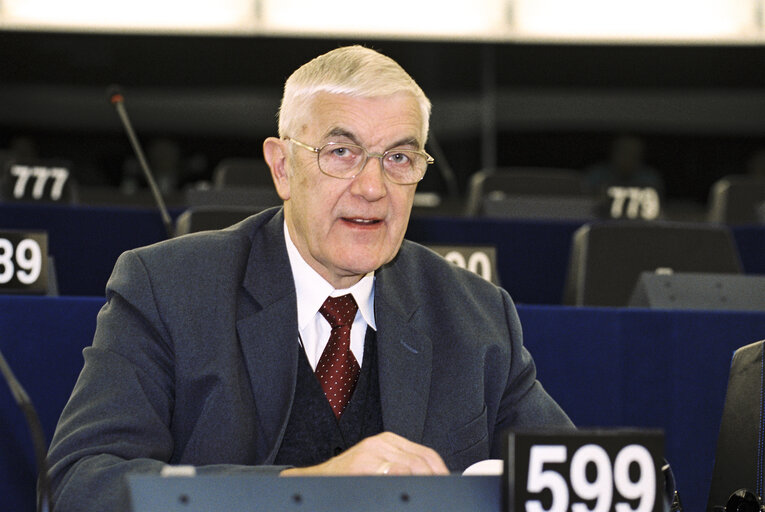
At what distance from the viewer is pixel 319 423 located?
1.73 m

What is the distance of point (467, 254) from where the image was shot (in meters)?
3.07

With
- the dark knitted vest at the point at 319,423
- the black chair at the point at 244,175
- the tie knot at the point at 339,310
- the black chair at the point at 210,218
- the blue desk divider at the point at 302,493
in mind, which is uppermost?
the black chair at the point at 244,175

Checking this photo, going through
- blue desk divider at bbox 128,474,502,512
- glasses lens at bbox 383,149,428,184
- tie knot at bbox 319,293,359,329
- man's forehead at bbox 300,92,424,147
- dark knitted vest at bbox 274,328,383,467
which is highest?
man's forehead at bbox 300,92,424,147

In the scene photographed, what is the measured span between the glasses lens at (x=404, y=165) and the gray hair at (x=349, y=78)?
0.29ft

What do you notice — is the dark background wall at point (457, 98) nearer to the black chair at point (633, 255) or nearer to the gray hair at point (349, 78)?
the black chair at point (633, 255)

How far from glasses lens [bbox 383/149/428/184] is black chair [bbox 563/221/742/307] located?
178cm

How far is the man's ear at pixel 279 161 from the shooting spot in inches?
71.4

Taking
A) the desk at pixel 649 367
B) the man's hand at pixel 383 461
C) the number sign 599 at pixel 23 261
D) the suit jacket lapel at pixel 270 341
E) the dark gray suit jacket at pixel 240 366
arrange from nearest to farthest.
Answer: the man's hand at pixel 383 461
the dark gray suit jacket at pixel 240 366
the suit jacket lapel at pixel 270 341
the desk at pixel 649 367
the number sign 599 at pixel 23 261

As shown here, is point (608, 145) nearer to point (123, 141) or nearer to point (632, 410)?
point (123, 141)

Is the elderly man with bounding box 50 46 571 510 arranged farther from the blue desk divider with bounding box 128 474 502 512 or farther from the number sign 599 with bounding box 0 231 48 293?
the number sign 599 with bounding box 0 231 48 293

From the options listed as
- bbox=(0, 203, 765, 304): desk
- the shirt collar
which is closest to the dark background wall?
bbox=(0, 203, 765, 304): desk

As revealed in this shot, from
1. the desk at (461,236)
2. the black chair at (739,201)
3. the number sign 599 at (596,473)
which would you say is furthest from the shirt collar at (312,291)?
the black chair at (739,201)

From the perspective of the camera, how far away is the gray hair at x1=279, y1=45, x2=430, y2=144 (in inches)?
66.6

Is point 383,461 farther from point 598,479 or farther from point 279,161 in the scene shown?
point 279,161
